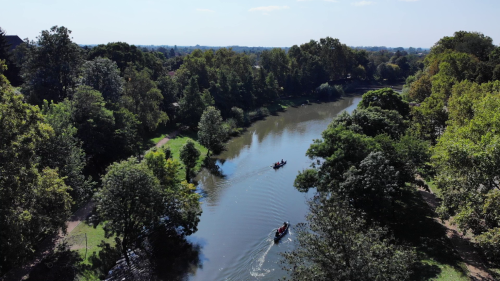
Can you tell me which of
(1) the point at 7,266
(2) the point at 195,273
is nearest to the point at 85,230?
(1) the point at 7,266

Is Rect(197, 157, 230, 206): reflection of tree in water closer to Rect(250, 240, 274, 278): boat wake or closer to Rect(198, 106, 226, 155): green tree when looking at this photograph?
Rect(198, 106, 226, 155): green tree

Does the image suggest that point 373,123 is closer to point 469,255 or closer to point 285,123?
point 469,255

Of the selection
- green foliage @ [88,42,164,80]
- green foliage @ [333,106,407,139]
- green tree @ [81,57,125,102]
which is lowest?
green foliage @ [333,106,407,139]

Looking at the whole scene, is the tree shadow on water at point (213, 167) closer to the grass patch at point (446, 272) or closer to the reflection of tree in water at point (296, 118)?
the reflection of tree in water at point (296, 118)

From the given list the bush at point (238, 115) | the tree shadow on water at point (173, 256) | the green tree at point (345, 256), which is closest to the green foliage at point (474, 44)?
the bush at point (238, 115)

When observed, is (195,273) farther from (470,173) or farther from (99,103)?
(99,103)

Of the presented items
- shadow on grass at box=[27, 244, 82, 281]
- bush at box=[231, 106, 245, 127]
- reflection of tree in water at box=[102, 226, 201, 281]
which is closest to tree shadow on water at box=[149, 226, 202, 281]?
reflection of tree in water at box=[102, 226, 201, 281]

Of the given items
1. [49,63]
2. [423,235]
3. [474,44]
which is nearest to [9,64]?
[49,63]
